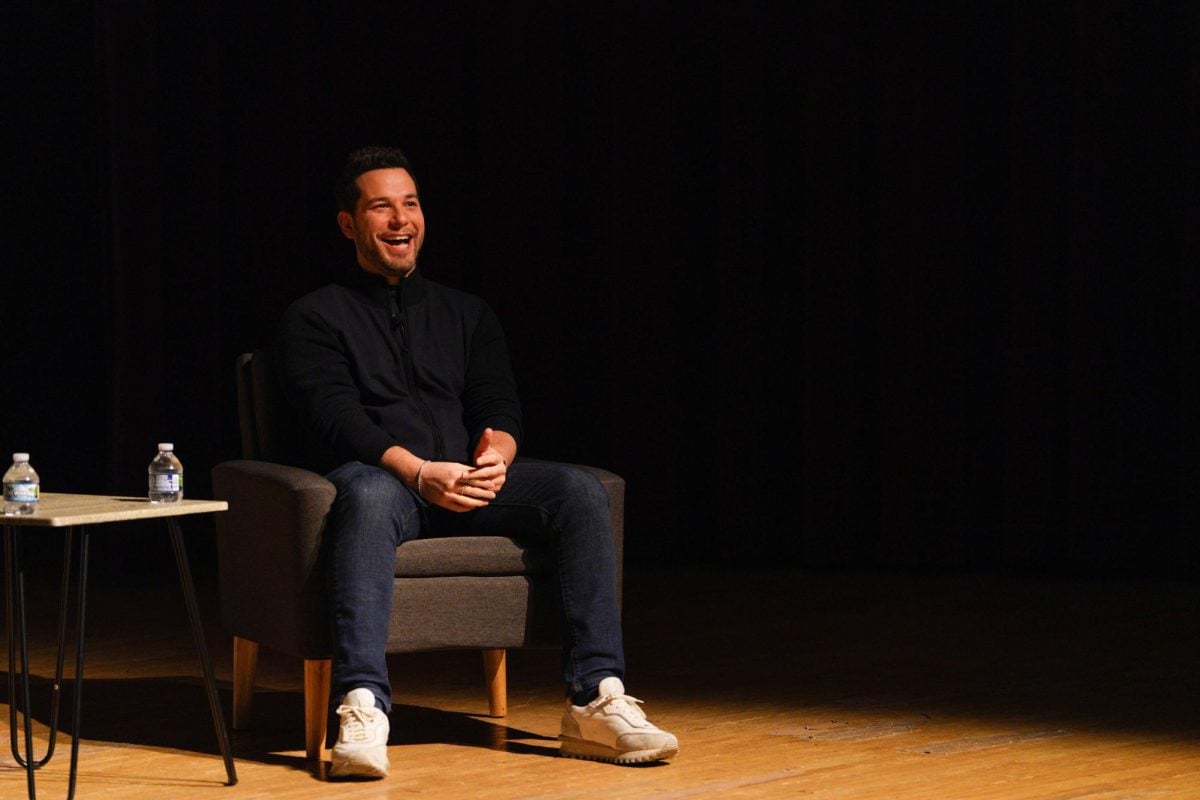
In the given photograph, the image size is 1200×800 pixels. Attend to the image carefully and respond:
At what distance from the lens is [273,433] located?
3.17 metres

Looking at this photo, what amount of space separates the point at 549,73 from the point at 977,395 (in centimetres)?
182

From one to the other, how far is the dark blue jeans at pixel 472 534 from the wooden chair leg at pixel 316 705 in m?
0.08

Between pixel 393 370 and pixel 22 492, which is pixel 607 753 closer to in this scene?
pixel 393 370

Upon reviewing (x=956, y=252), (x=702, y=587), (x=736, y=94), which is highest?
(x=736, y=94)

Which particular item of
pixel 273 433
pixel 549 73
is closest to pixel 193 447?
pixel 549 73

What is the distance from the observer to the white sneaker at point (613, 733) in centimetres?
274

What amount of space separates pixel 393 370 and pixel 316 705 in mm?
648

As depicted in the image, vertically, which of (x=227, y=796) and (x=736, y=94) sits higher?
(x=736, y=94)

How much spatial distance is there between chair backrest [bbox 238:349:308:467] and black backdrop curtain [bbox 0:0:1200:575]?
253cm

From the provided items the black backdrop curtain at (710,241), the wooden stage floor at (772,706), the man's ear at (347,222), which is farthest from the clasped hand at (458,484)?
the black backdrop curtain at (710,241)

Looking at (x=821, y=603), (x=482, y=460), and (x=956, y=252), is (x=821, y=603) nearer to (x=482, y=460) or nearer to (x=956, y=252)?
(x=956, y=252)

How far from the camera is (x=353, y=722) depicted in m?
2.67

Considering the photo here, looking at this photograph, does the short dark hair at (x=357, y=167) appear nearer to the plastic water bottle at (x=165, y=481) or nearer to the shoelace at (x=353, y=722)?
the plastic water bottle at (x=165, y=481)

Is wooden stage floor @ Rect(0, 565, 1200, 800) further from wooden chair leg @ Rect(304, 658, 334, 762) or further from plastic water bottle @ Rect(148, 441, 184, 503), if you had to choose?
Result: plastic water bottle @ Rect(148, 441, 184, 503)
